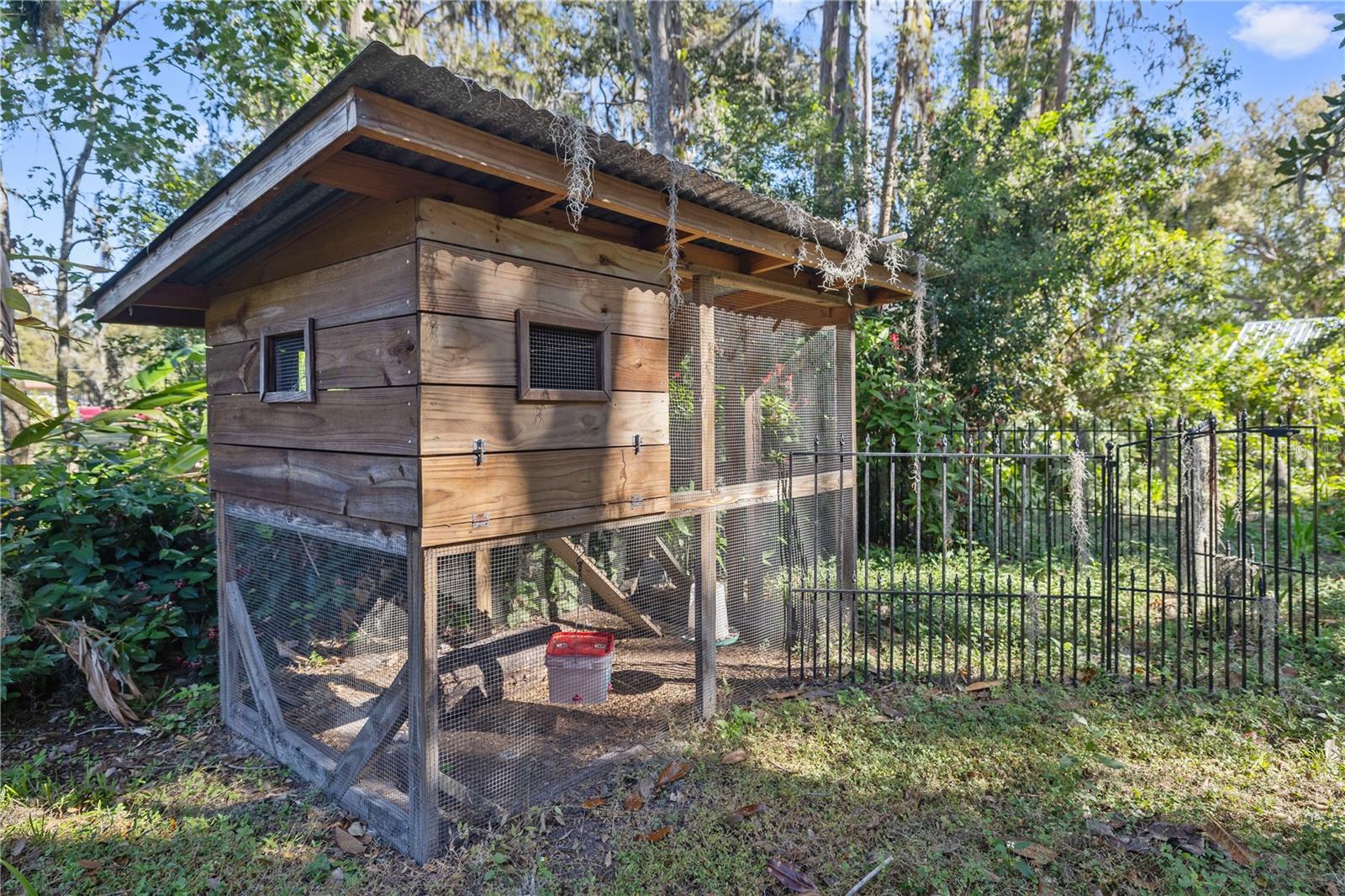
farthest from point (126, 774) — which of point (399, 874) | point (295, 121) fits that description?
point (295, 121)

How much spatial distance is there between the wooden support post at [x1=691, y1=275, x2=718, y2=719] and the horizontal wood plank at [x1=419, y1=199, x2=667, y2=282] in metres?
0.35

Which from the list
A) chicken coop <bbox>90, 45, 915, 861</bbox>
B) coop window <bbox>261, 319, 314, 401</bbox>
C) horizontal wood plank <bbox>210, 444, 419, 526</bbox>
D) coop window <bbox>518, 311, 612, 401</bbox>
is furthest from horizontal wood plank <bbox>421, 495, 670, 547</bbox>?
coop window <bbox>261, 319, 314, 401</bbox>

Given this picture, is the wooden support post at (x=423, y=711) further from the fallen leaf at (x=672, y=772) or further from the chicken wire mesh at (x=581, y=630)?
the fallen leaf at (x=672, y=772)

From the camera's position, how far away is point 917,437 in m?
5.70

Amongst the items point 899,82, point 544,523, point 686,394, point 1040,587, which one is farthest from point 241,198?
point 899,82

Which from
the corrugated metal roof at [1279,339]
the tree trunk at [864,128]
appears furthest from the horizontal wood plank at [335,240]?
the corrugated metal roof at [1279,339]

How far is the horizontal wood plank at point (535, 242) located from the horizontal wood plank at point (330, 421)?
0.60 meters

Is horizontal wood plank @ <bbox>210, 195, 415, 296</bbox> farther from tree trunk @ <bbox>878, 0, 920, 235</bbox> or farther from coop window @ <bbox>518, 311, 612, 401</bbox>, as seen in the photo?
tree trunk @ <bbox>878, 0, 920, 235</bbox>

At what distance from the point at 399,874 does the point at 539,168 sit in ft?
8.48

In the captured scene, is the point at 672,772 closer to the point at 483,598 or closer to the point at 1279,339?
the point at 483,598

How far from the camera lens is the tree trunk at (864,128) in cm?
771

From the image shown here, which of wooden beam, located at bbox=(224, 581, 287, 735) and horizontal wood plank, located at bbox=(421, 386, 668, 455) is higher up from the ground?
horizontal wood plank, located at bbox=(421, 386, 668, 455)

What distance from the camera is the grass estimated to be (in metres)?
2.38

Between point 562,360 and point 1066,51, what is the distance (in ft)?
38.9
